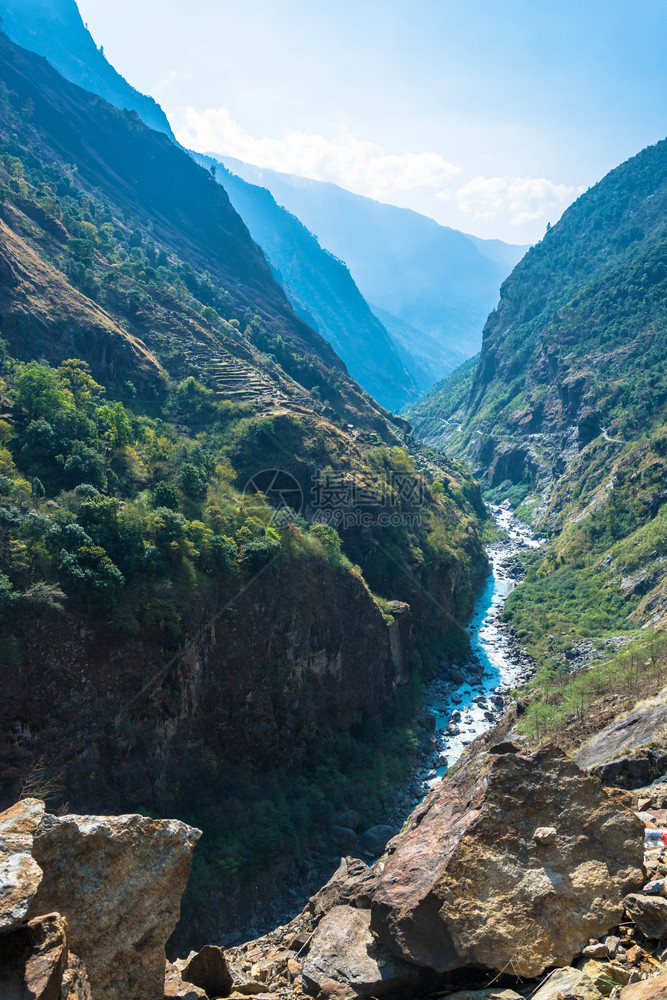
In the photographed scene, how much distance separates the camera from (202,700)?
105 feet

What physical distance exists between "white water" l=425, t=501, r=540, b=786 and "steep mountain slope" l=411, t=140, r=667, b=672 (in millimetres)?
2749

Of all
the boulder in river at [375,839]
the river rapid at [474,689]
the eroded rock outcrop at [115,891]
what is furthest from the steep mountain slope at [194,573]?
the eroded rock outcrop at [115,891]

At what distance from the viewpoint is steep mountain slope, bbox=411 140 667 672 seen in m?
58.3

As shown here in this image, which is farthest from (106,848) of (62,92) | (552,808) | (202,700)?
(62,92)

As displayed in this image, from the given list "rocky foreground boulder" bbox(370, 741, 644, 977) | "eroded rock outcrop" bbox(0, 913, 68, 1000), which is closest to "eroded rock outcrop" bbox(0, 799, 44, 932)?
"eroded rock outcrop" bbox(0, 913, 68, 1000)

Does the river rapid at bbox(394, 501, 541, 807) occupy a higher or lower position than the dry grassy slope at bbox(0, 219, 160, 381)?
lower

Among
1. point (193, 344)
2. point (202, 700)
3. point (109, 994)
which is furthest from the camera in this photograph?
point (193, 344)

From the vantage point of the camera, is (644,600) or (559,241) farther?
(559,241)

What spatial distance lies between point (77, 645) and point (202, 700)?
8.01 meters

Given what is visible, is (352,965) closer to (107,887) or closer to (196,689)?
(107,887)

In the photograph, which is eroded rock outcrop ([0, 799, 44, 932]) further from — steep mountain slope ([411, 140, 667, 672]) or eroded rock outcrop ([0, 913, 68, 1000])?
steep mountain slope ([411, 140, 667, 672])

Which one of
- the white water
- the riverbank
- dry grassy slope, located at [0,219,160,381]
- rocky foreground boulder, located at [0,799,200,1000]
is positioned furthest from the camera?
dry grassy slope, located at [0,219,160,381]

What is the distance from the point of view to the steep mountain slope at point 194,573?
1083 inches

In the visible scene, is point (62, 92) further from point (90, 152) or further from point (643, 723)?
point (643, 723)
